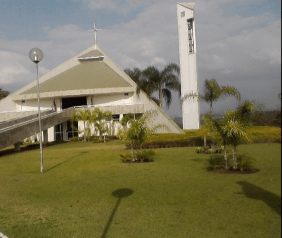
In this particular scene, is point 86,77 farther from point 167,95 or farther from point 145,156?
point 145,156

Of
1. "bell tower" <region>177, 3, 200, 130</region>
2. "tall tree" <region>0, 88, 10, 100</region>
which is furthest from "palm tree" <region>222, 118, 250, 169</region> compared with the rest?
"tall tree" <region>0, 88, 10, 100</region>

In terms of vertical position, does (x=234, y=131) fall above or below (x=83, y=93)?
below

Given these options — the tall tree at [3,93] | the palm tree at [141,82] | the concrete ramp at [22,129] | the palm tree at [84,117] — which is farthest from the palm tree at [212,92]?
the tall tree at [3,93]

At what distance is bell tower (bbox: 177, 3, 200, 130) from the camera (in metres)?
24.0

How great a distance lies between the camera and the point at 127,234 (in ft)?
13.5

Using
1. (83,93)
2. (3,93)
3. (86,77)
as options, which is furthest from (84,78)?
(3,93)

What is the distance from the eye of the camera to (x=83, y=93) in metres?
26.7

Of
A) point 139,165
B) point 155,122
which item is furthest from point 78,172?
point 155,122

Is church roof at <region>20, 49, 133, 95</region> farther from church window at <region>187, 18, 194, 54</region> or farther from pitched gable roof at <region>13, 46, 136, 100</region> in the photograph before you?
church window at <region>187, 18, 194, 54</region>

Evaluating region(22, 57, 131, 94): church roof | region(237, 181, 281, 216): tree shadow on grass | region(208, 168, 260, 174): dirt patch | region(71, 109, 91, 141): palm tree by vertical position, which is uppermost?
region(22, 57, 131, 94): church roof

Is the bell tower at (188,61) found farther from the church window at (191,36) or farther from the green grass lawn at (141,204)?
the green grass lawn at (141,204)

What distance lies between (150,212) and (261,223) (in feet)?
5.96

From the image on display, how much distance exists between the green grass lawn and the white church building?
1583 cm

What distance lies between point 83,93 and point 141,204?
22301 mm
